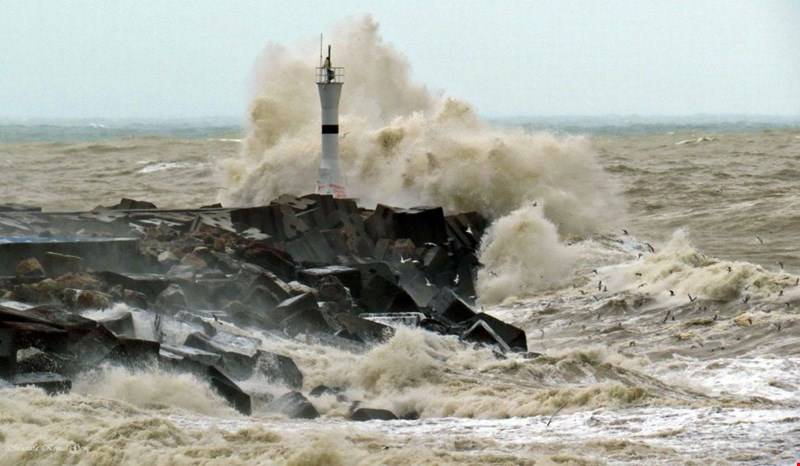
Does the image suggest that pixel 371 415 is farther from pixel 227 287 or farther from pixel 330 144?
pixel 330 144

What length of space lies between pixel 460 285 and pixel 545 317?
2048mm

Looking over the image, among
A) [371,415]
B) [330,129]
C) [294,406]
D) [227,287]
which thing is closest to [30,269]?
[227,287]

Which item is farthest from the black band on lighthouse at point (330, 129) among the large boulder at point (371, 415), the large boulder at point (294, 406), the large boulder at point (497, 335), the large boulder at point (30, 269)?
the large boulder at point (371, 415)

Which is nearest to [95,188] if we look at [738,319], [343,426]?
[738,319]

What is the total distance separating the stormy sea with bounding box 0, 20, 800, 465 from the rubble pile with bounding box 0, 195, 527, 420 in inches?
10.5

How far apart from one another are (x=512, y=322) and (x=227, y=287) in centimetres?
358

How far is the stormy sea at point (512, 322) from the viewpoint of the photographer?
24.0 ft

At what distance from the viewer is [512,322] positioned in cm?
1388

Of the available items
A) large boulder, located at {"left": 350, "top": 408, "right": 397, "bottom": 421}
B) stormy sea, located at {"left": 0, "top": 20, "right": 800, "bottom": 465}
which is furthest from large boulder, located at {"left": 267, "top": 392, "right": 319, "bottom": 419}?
large boulder, located at {"left": 350, "top": 408, "right": 397, "bottom": 421}

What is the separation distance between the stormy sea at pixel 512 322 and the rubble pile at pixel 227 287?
0.88 ft

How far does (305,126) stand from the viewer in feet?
84.5

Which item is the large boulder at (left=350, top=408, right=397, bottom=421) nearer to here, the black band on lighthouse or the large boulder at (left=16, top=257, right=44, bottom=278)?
the large boulder at (left=16, top=257, right=44, bottom=278)

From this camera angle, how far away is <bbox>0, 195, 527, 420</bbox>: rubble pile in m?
8.91

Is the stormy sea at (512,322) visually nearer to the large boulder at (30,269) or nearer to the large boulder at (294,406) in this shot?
the large boulder at (294,406)
